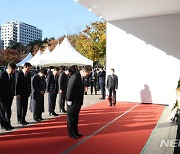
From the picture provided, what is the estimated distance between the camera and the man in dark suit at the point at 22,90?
300 inches

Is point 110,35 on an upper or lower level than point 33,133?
upper

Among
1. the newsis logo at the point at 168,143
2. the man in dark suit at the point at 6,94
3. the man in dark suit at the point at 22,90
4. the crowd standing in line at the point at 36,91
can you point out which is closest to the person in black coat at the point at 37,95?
the crowd standing in line at the point at 36,91

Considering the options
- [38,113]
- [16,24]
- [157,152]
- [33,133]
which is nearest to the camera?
[157,152]

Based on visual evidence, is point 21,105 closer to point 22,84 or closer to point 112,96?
point 22,84

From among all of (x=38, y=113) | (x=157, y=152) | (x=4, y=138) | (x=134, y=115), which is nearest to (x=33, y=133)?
(x=4, y=138)

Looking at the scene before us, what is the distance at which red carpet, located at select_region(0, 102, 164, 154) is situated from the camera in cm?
545

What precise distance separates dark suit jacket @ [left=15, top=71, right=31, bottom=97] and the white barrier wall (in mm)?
6404

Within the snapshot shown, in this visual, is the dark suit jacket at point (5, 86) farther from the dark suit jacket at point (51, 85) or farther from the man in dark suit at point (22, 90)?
the dark suit jacket at point (51, 85)

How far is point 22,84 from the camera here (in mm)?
7695

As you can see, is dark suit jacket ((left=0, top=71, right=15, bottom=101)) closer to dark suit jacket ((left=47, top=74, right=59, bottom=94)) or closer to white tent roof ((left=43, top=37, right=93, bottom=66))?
dark suit jacket ((left=47, top=74, right=59, bottom=94))

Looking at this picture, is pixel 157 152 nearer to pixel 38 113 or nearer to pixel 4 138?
pixel 4 138

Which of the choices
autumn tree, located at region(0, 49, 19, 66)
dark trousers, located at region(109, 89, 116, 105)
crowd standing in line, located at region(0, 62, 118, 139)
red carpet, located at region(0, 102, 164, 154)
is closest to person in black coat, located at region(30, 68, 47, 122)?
crowd standing in line, located at region(0, 62, 118, 139)

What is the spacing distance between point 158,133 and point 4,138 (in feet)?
13.0

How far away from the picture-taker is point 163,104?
12.4 meters
